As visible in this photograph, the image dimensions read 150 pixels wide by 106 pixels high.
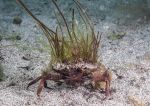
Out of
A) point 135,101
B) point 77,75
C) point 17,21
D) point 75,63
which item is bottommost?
point 135,101

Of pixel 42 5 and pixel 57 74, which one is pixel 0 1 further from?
pixel 57 74

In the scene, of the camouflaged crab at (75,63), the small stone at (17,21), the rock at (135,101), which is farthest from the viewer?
the small stone at (17,21)

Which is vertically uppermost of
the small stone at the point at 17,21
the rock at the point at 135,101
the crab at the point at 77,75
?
the small stone at the point at 17,21

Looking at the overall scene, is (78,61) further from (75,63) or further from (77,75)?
(77,75)

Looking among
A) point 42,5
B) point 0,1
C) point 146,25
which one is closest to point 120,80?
point 146,25

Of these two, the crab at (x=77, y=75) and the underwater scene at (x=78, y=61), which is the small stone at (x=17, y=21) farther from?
the crab at (x=77, y=75)

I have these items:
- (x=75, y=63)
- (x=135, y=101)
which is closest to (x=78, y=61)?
(x=75, y=63)

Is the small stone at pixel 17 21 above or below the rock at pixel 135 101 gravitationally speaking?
above

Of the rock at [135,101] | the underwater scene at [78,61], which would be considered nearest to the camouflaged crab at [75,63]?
the underwater scene at [78,61]

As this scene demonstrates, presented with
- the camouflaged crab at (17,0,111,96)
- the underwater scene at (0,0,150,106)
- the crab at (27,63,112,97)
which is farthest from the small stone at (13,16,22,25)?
the crab at (27,63,112,97)
